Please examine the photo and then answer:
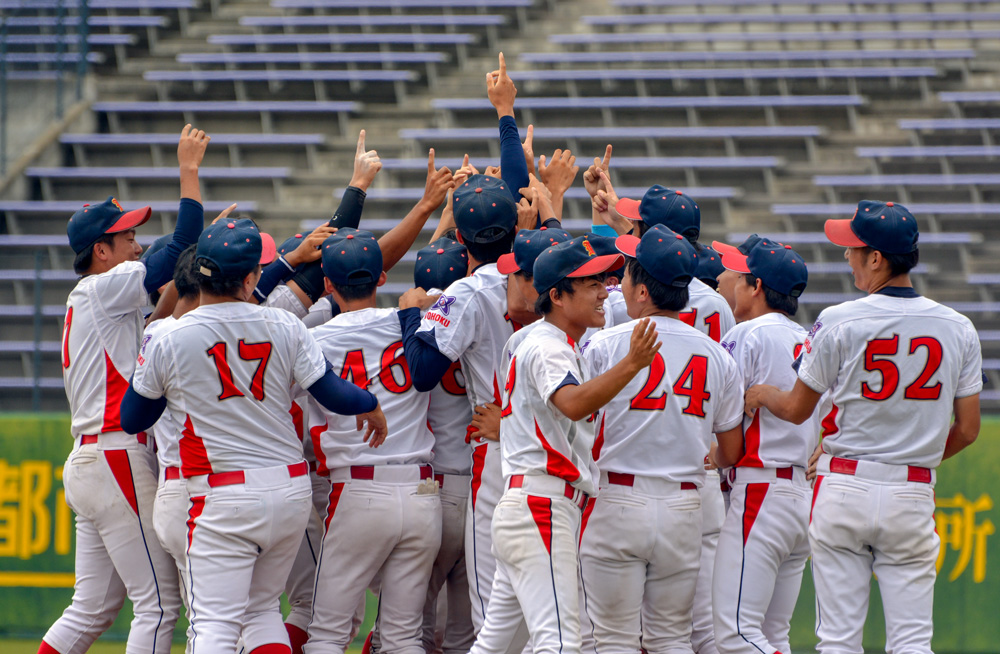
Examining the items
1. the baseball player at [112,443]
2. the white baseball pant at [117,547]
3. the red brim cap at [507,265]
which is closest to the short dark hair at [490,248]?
the red brim cap at [507,265]

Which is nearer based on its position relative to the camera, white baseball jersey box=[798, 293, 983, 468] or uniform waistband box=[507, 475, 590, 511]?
uniform waistband box=[507, 475, 590, 511]

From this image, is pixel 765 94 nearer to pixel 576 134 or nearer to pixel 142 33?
pixel 576 134

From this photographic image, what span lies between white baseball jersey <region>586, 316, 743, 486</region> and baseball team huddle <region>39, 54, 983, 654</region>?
1 cm

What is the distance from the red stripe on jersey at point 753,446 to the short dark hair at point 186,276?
7.70 ft

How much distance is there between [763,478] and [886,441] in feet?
2.29

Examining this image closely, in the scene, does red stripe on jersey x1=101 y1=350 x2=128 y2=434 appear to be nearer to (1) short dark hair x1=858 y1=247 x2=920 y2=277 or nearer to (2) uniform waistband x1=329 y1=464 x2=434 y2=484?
(2) uniform waistband x1=329 y1=464 x2=434 y2=484

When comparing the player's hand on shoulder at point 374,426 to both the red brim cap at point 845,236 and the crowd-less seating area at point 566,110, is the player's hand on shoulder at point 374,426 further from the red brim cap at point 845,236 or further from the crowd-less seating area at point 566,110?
the crowd-less seating area at point 566,110

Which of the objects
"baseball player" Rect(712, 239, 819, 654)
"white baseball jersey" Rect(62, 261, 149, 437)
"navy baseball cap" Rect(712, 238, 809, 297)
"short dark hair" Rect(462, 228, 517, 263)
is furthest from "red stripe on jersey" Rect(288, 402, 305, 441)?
"navy baseball cap" Rect(712, 238, 809, 297)

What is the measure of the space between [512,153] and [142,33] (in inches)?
385

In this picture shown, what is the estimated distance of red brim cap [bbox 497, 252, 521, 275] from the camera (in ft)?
14.4

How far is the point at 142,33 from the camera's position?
1345cm

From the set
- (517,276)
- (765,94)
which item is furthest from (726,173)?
(517,276)

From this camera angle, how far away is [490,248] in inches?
189

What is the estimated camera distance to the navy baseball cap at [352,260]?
4.59m
